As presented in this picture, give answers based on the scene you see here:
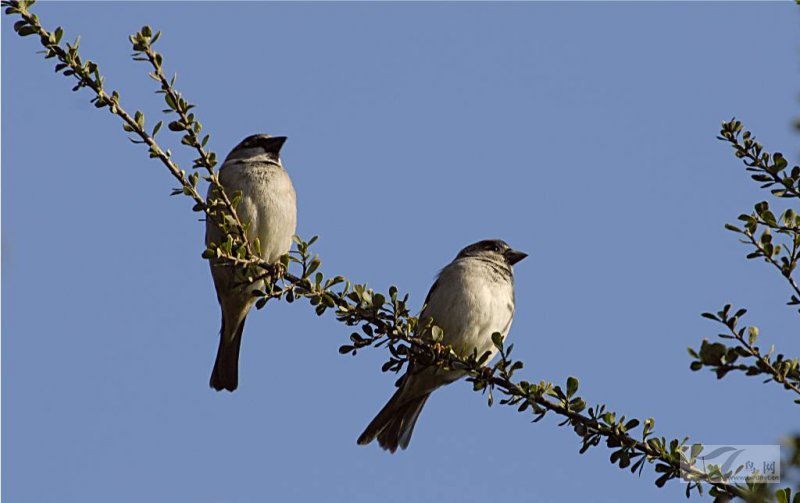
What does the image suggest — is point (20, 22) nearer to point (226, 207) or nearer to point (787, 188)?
point (226, 207)

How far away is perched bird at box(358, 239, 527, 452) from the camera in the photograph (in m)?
6.02

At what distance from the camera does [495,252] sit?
273 inches

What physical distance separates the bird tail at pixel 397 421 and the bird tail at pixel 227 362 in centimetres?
116

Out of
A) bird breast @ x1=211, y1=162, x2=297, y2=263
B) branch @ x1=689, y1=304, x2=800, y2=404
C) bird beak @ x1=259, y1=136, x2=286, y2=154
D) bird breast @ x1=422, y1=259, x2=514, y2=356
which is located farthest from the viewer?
bird beak @ x1=259, y1=136, x2=286, y2=154

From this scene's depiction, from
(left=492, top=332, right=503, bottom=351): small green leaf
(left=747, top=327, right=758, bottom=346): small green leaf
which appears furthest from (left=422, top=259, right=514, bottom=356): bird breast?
(left=747, top=327, right=758, bottom=346): small green leaf

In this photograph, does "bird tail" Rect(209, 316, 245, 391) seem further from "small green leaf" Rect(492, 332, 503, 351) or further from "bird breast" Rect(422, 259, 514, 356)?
"small green leaf" Rect(492, 332, 503, 351)

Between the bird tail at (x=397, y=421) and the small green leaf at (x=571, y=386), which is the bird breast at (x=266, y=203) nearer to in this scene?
the bird tail at (x=397, y=421)

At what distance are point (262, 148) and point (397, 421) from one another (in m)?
2.06

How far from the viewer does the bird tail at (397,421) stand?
614 cm

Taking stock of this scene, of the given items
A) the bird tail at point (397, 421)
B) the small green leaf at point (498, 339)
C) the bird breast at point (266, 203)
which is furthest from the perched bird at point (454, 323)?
the small green leaf at point (498, 339)

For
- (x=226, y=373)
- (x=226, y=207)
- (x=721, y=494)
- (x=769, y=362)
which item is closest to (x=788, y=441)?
(x=769, y=362)

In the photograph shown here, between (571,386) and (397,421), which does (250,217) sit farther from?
(571,386)

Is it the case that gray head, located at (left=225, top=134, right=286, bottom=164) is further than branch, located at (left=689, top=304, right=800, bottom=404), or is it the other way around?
gray head, located at (left=225, top=134, right=286, bottom=164)

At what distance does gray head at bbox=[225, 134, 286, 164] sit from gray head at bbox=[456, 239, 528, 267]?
1.45 metres
